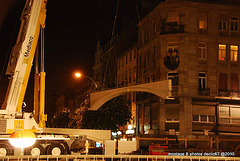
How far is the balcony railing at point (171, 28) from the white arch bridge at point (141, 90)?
56.0ft

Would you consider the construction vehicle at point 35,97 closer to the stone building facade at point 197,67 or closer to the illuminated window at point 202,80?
the stone building facade at point 197,67

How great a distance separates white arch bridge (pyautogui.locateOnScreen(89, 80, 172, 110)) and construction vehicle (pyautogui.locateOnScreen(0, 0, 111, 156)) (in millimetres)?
6157

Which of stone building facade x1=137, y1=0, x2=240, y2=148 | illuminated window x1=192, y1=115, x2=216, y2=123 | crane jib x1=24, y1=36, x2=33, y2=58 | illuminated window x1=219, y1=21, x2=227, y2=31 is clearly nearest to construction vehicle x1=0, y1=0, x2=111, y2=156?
crane jib x1=24, y1=36, x2=33, y2=58

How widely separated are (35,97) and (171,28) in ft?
79.9

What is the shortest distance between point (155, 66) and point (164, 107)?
534 cm

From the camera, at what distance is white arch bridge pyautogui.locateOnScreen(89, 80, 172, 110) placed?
29375 millimetres

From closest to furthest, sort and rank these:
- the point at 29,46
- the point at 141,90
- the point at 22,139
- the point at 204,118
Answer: the point at 22,139, the point at 29,46, the point at 141,90, the point at 204,118

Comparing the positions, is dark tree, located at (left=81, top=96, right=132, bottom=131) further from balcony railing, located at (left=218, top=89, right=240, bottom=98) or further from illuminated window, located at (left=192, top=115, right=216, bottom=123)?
balcony railing, located at (left=218, top=89, right=240, bottom=98)

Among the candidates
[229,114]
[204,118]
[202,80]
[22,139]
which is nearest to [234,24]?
[202,80]

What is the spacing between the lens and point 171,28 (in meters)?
47.0

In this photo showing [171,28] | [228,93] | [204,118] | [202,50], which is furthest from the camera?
[171,28]

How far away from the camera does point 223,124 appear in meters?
45.4

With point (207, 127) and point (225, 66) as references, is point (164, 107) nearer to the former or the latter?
point (207, 127)

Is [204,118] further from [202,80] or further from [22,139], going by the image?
[22,139]
